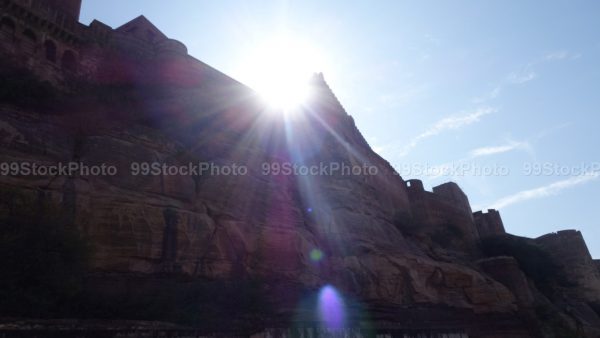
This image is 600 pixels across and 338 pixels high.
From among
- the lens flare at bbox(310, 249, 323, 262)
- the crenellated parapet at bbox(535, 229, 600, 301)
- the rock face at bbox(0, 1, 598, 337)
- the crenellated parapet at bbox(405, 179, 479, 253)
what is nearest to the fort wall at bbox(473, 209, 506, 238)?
the crenellated parapet at bbox(535, 229, 600, 301)

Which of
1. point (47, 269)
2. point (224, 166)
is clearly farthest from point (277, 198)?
point (47, 269)

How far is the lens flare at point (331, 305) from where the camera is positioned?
11195 millimetres

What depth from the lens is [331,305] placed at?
40.1 ft

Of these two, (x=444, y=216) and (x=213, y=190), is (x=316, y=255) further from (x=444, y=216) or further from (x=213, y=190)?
(x=444, y=216)

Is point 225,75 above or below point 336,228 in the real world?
above

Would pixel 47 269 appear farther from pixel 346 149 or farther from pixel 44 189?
pixel 346 149

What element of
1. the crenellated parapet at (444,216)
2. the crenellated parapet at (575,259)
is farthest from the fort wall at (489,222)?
the crenellated parapet at (444,216)

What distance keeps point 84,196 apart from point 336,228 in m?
8.33

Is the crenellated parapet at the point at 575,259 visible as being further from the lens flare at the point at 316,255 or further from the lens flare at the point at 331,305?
the lens flare at the point at 331,305

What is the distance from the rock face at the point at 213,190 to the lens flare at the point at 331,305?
1.03ft

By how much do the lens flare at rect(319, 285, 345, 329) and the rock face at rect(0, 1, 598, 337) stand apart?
315 mm

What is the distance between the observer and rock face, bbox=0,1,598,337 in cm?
1022

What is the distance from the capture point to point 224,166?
13.6 metres

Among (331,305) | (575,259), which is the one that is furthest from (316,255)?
(575,259)
